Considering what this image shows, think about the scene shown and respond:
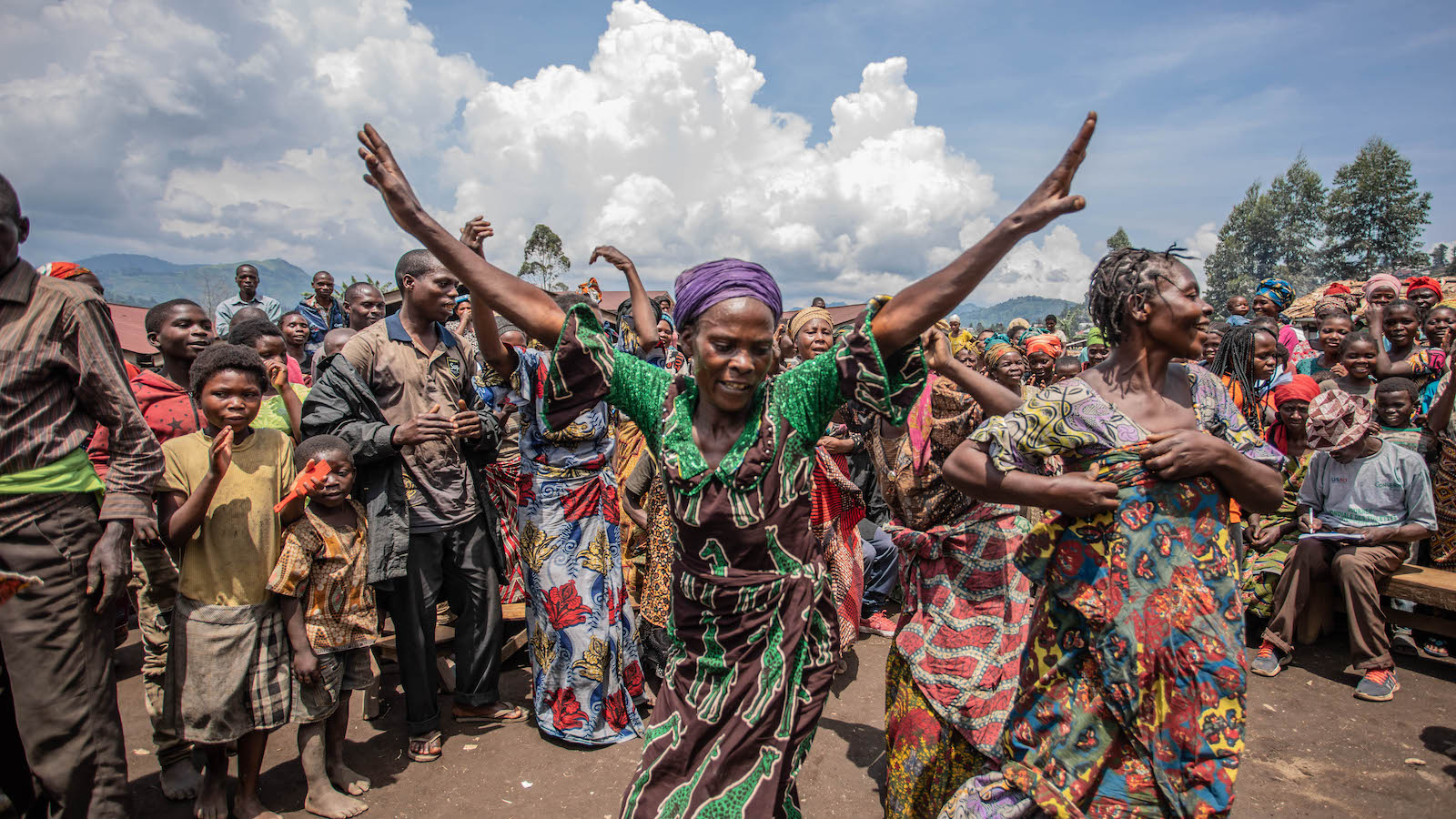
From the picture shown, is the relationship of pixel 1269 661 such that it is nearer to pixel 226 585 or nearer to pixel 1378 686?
pixel 1378 686

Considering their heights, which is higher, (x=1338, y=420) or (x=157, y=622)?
(x=1338, y=420)

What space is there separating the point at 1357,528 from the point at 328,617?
21.0 ft

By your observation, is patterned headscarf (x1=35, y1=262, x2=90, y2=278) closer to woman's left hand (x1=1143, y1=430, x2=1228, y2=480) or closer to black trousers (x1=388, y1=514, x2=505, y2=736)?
black trousers (x1=388, y1=514, x2=505, y2=736)

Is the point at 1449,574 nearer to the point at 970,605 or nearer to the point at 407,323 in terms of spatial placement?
the point at 970,605

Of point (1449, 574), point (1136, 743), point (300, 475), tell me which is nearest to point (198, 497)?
point (300, 475)

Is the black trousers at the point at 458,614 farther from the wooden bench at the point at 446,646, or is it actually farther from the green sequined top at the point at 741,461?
the green sequined top at the point at 741,461

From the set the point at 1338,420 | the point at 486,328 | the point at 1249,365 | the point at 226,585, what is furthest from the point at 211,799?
the point at 1249,365

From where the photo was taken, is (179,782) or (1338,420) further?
(1338,420)

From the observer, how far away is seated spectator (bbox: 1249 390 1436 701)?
4.85 m

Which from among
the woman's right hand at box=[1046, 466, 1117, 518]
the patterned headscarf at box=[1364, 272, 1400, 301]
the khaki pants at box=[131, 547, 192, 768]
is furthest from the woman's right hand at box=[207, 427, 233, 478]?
the patterned headscarf at box=[1364, 272, 1400, 301]

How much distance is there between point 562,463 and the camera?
418 centimetres

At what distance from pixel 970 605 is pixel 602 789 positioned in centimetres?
202

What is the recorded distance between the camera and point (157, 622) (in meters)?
3.57

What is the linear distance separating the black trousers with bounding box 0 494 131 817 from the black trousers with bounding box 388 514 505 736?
4.40ft
